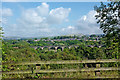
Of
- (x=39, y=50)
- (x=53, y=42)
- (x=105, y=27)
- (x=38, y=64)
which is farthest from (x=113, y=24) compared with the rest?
(x=53, y=42)

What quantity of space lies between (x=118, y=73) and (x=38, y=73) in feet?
11.4

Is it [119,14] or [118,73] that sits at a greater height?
[119,14]

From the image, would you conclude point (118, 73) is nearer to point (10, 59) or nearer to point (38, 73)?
point (38, 73)

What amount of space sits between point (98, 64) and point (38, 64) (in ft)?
8.60

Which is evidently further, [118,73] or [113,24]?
[118,73]

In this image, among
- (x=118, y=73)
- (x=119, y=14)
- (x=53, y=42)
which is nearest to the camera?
Result: (x=119, y=14)

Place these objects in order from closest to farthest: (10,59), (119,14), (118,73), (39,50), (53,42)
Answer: (119,14)
(118,73)
(10,59)
(39,50)
(53,42)

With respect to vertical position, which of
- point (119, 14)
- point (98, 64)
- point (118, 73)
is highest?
point (119, 14)

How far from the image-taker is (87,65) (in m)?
6.50

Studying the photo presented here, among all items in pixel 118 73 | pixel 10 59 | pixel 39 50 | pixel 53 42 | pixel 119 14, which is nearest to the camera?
pixel 119 14

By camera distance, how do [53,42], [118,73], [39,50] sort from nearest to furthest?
1. [118,73]
2. [39,50]
3. [53,42]

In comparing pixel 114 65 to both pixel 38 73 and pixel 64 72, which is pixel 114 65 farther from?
pixel 38 73

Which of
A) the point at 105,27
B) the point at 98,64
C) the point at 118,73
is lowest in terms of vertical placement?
the point at 118,73

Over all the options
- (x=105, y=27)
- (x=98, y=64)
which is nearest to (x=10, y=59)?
(x=98, y=64)
